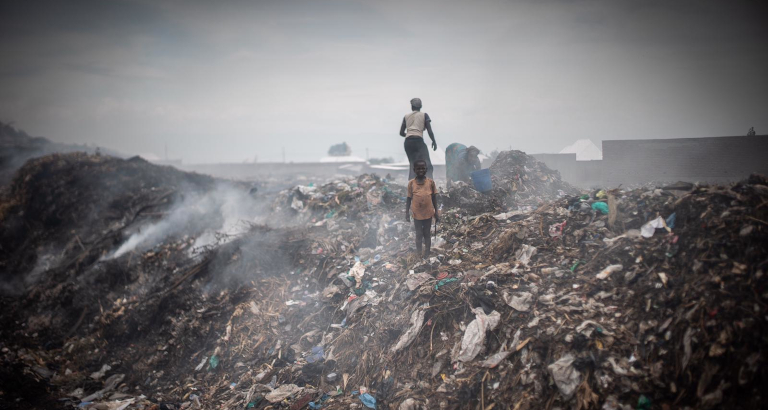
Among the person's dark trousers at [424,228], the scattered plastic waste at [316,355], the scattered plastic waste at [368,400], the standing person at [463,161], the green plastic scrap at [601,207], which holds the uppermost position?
the standing person at [463,161]

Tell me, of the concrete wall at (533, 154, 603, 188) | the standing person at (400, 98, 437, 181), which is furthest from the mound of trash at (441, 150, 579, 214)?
the concrete wall at (533, 154, 603, 188)

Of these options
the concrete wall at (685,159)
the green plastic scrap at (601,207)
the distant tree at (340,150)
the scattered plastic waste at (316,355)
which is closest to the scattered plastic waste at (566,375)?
the green plastic scrap at (601,207)

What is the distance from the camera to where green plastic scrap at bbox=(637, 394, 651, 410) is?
225cm

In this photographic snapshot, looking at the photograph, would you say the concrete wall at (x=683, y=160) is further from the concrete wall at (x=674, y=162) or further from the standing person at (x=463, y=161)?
the standing person at (x=463, y=161)

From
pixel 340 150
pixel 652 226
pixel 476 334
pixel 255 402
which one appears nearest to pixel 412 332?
pixel 476 334

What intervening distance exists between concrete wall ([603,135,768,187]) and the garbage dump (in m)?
7.96

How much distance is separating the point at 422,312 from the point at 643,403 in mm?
1945

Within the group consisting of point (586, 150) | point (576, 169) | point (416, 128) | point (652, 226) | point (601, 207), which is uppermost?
point (586, 150)

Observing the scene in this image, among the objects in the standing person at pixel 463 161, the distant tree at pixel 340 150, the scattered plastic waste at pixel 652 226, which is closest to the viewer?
the scattered plastic waste at pixel 652 226

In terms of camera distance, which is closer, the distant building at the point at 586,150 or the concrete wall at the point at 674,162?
the concrete wall at the point at 674,162

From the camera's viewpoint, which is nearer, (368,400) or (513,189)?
(368,400)

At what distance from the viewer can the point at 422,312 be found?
3.64 m

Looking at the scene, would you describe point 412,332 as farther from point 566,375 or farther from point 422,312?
point 566,375

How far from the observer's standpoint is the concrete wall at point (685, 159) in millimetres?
10508
